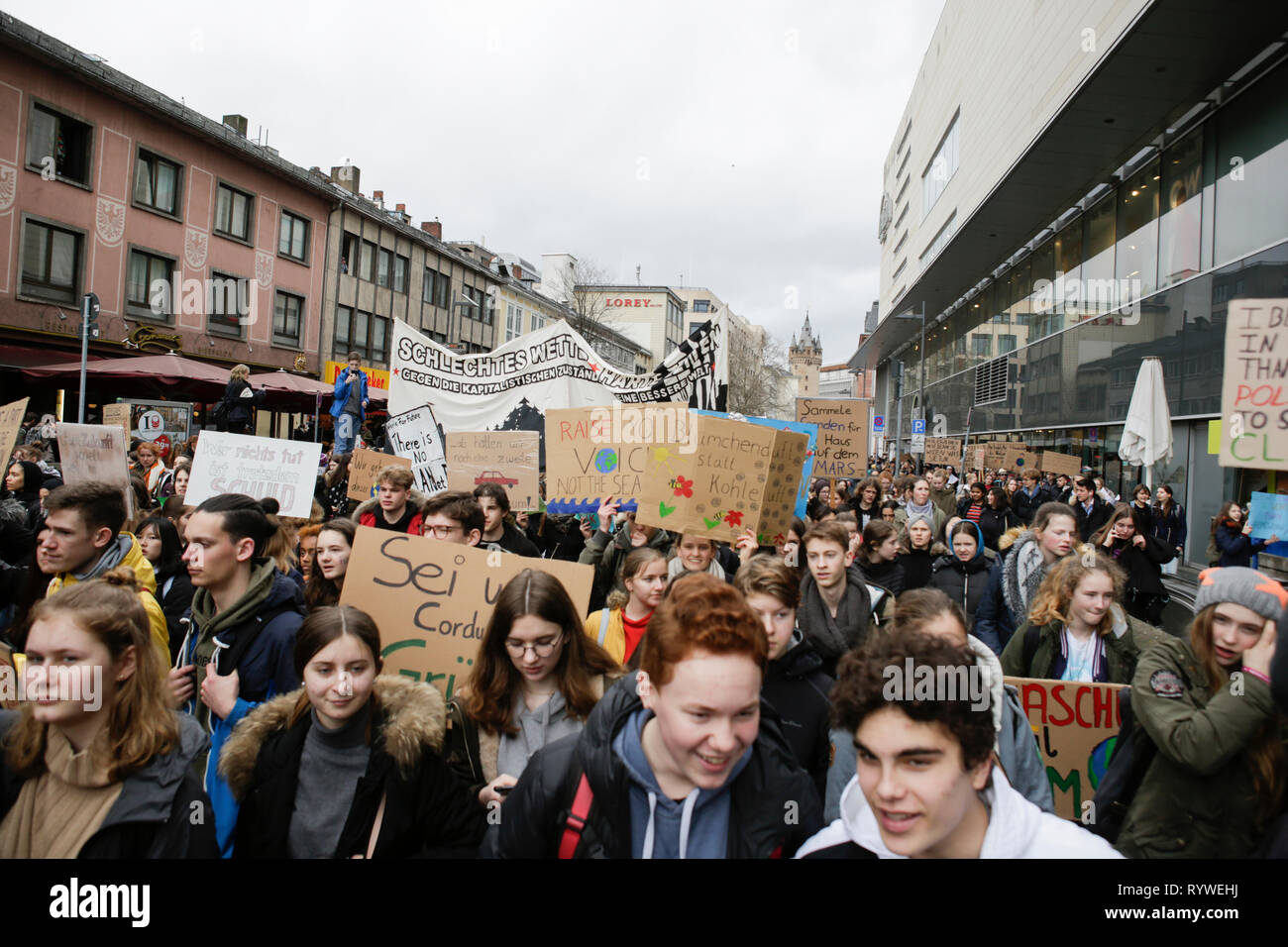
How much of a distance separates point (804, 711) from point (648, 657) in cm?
126

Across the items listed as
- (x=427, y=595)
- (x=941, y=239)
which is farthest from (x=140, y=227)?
(x=941, y=239)

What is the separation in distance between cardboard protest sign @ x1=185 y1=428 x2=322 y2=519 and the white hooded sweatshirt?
5.04 m

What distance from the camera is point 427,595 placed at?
3893 millimetres

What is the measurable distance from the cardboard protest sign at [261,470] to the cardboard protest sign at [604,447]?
1895mm

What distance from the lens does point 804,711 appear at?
309cm

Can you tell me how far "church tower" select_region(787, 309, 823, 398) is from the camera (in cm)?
13050

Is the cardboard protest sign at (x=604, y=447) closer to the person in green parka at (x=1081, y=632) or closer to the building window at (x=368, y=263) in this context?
the person in green parka at (x=1081, y=632)

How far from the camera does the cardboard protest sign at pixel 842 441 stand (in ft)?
36.7

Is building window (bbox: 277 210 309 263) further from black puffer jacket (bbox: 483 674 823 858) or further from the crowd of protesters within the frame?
black puffer jacket (bbox: 483 674 823 858)

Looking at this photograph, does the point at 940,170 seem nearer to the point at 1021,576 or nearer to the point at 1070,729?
the point at 1021,576

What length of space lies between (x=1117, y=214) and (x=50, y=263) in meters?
26.8

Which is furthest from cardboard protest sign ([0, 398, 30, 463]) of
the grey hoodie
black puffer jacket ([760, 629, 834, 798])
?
the grey hoodie

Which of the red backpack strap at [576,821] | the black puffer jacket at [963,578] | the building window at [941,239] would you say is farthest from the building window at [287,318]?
the red backpack strap at [576,821]
